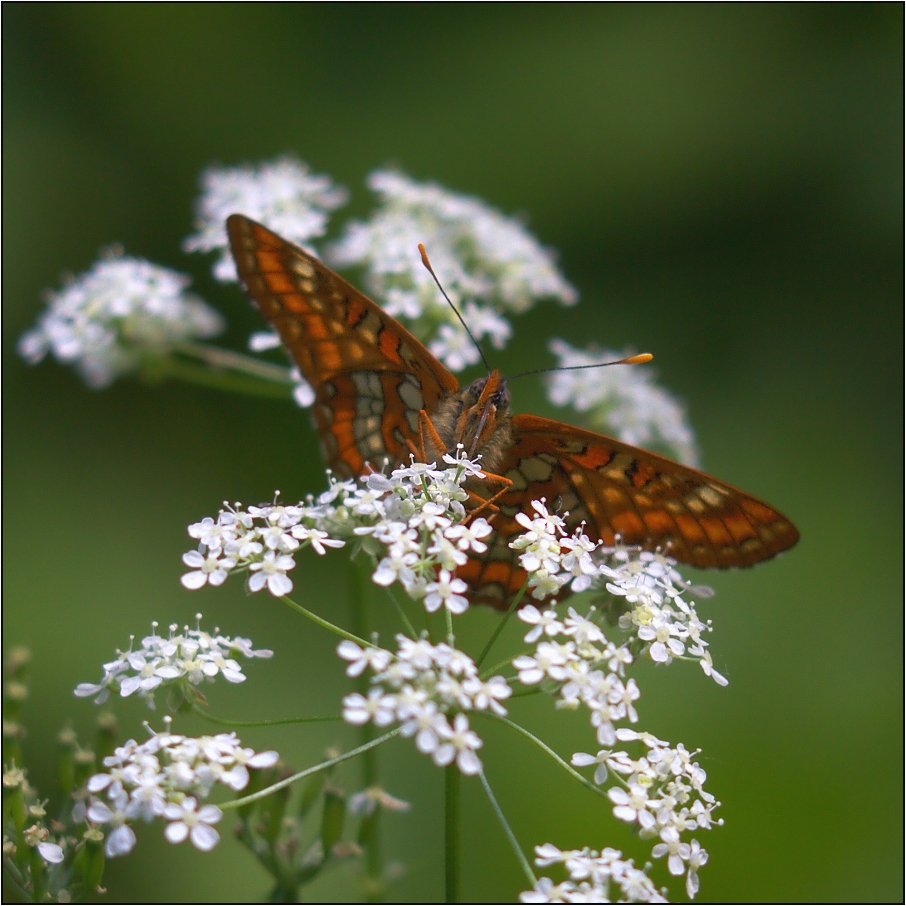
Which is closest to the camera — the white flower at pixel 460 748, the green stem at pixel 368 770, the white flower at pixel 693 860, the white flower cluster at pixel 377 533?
the white flower at pixel 460 748

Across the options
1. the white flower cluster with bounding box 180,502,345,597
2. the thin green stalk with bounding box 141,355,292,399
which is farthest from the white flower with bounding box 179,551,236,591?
the thin green stalk with bounding box 141,355,292,399

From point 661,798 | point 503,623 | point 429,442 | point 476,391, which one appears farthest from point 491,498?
point 661,798

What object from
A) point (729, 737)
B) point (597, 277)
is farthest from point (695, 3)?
point (729, 737)

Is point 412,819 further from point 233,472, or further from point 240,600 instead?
point 233,472

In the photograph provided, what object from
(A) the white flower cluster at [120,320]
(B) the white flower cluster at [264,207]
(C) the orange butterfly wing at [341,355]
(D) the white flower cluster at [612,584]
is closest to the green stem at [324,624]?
(D) the white flower cluster at [612,584]

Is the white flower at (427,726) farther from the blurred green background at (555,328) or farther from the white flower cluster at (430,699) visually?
the blurred green background at (555,328)

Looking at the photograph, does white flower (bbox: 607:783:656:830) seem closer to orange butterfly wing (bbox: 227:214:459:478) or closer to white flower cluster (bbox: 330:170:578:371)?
orange butterfly wing (bbox: 227:214:459:478)
